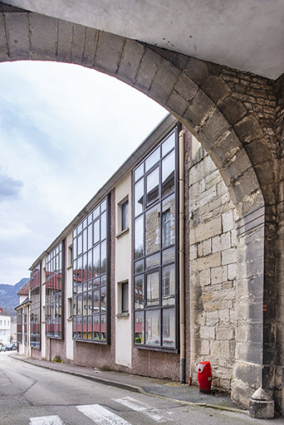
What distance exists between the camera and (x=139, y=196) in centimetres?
1168

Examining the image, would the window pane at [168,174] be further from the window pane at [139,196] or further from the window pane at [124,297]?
the window pane at [124,297]

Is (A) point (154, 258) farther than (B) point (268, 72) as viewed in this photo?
Yes

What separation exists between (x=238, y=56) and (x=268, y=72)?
1.84 ft

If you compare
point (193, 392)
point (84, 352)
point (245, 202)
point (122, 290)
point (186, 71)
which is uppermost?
point (186, 71)

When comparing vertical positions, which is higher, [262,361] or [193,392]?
[262,361]

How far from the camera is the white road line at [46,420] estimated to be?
16.7ft

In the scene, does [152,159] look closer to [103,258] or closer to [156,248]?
[156,248]

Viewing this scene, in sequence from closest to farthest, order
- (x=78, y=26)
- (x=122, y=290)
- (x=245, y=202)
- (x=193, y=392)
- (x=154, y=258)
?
(x=78, y=26) → (x=245, y=202) → (x=193, y=392) → (x=154, y=258) → (x=122, y=290)

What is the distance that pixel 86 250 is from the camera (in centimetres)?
1745

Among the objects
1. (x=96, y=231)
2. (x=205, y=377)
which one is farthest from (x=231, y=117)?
(x=96, y=231)

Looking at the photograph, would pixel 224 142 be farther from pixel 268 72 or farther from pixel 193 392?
pixel 193 392

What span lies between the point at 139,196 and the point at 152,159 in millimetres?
1215

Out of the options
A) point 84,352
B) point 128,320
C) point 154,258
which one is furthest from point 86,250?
point 154,258

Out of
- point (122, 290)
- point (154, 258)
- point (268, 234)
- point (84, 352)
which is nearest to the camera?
point (268, 234)
